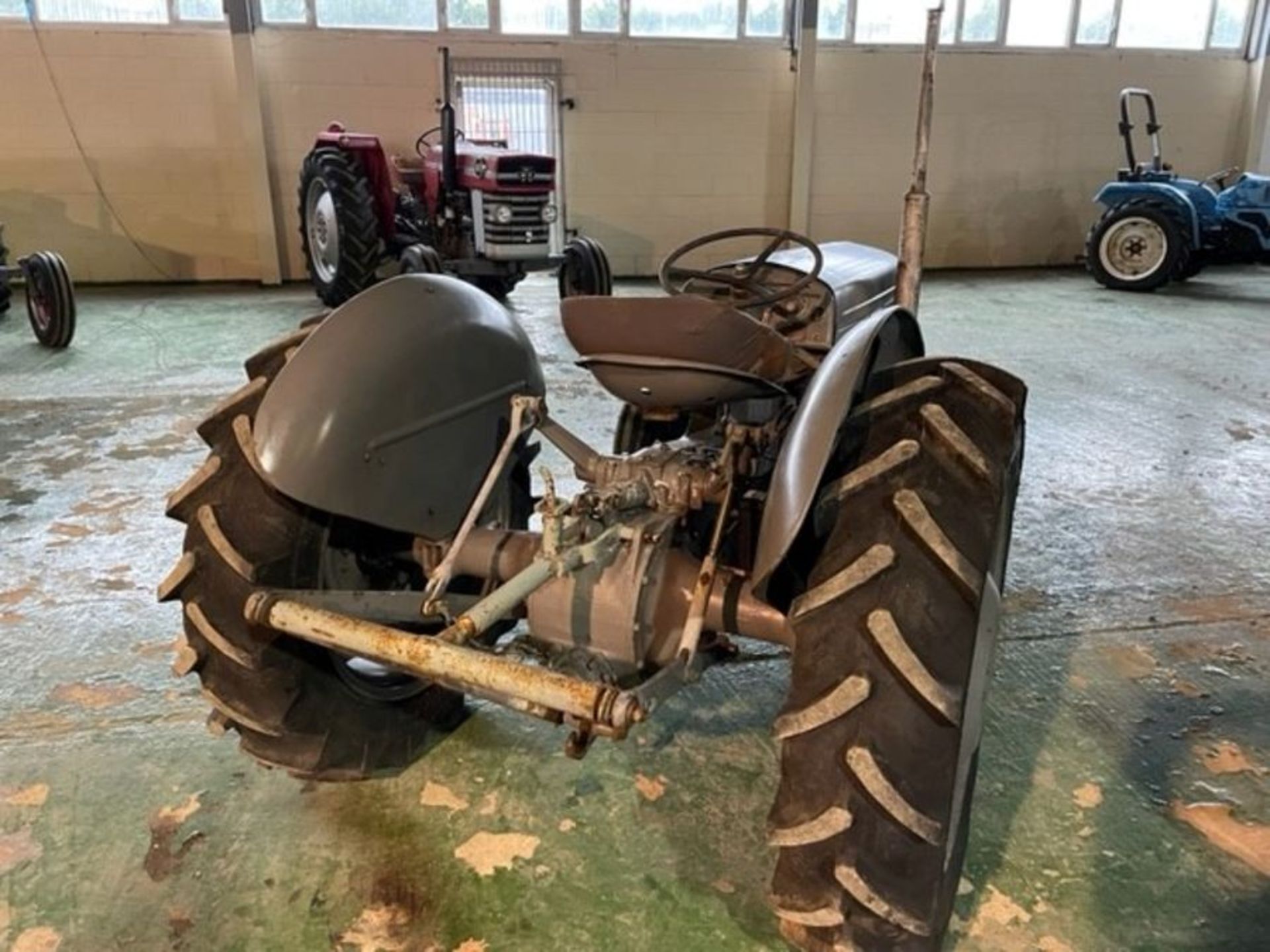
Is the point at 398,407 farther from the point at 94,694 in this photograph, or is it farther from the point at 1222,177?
the point at 1222,177

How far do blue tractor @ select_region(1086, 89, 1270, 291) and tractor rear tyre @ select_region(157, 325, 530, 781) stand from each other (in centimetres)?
854

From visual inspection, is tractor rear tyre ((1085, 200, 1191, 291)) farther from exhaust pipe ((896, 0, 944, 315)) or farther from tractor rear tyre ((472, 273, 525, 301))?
exhaust pipe ((896, 0, 944, 315))

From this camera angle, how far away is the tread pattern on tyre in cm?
164

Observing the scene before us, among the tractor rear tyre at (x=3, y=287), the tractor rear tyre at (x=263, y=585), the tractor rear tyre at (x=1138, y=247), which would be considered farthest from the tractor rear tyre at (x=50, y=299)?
the tractor rear tyre at (x=1138, y=247)

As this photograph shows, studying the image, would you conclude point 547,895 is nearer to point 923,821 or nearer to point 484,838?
point 484,838

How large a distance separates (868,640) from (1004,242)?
33.1 feet

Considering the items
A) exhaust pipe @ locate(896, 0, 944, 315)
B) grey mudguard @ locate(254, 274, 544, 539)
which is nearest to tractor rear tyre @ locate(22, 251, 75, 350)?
Result: grey mudguard @ locate(254, 274, 544, 539)

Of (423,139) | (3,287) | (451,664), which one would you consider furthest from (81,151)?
(451,664)

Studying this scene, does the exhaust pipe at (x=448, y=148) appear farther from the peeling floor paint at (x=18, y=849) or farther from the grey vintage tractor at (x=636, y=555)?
the peeling floor paint at (x=18, y=849)

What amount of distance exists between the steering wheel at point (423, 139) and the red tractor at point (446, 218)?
18.4 inches

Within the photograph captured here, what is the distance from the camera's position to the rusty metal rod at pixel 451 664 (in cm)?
121

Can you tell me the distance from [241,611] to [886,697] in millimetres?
1057

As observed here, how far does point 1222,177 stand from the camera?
8992 millimetres

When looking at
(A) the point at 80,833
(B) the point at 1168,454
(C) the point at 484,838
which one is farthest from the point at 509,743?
(B) the point at 1168,454
